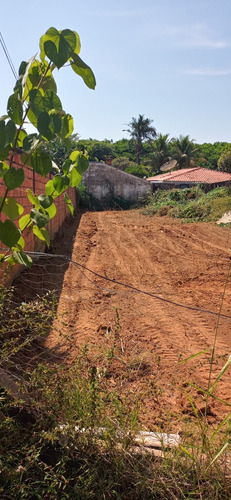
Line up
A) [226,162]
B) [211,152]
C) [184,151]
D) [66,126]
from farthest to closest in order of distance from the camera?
[211,152], [184,151], [226,162], [66,126]

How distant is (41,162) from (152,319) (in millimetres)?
4247

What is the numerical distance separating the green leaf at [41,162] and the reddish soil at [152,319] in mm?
1097

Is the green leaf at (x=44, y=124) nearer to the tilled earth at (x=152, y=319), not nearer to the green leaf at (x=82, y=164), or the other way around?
the green leaf at (x=82, y=164)

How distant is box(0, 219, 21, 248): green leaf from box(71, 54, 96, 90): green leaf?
28.0 inches

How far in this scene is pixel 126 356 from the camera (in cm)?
435

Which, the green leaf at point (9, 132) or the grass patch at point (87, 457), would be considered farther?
the grass patch at point (87, 457)

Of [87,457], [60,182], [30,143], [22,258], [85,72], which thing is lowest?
[87,457]

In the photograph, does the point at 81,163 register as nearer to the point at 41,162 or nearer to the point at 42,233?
the point at 41,162

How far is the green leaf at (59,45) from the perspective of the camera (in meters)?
1.62

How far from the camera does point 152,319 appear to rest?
19.2ft

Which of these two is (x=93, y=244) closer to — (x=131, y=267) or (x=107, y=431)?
(x=131, y=267)

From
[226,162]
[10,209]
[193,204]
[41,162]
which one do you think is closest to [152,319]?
[10,209]

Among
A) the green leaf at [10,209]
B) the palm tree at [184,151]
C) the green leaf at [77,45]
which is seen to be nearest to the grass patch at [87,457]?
the green leaf at [10,209]

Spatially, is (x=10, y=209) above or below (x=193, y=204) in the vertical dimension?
above
